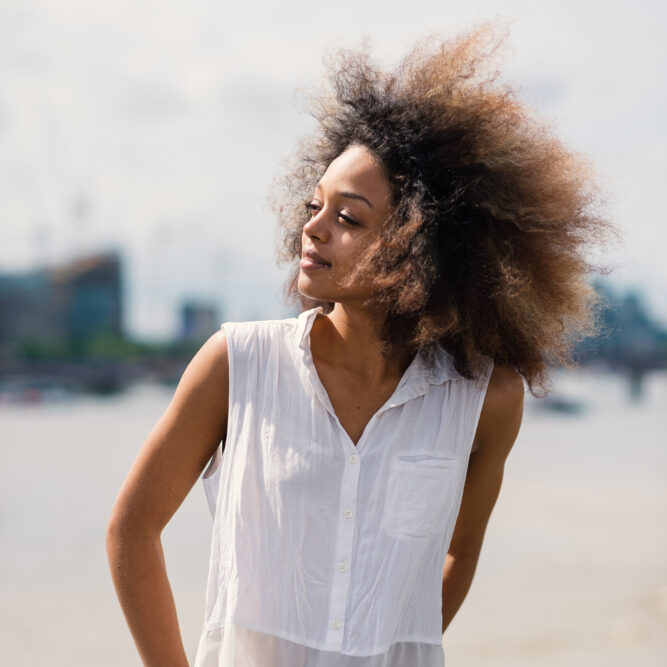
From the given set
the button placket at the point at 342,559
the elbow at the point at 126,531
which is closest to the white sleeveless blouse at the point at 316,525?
the button placket at the point at 342,559

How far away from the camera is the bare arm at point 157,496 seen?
1450 mm

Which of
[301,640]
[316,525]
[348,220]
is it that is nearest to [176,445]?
[316,525]

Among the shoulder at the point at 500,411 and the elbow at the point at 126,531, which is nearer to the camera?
the elbow at the point at 126,531

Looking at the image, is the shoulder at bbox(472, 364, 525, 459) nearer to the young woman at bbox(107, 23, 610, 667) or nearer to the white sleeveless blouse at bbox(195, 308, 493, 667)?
the young woman at bbox(107, 23, 610, 667)

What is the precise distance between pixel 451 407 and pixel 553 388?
A: 250 millimetres

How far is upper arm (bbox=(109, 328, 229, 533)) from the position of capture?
4.75 feet

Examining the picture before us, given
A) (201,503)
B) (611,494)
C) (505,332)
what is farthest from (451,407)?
(611,494)

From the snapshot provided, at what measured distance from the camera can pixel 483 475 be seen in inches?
64.8

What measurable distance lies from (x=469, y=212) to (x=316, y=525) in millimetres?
574

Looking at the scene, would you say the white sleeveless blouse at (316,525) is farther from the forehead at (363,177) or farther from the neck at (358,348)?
the forehead at (363,177)

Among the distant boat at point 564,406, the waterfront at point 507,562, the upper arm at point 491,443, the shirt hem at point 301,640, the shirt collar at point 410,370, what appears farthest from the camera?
the distant boat at point 564,406

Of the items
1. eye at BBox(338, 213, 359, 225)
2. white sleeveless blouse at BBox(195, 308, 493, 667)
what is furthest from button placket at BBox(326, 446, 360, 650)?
eye at BBox(338, 213, 359, 225)

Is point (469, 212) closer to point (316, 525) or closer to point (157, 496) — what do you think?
point (316, 525)

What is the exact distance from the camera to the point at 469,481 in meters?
1.66
